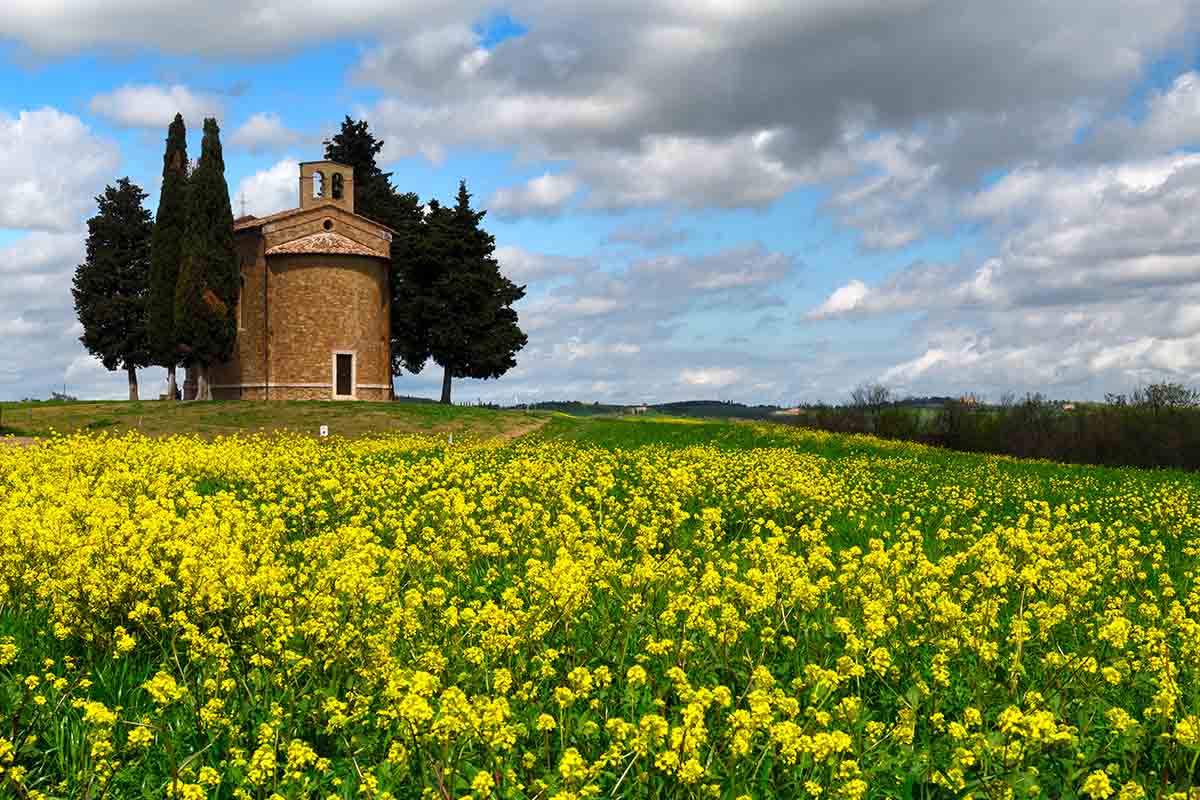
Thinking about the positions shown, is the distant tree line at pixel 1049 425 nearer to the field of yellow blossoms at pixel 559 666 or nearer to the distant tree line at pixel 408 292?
the distant tree line at pixel 408 292

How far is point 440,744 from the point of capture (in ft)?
15.0

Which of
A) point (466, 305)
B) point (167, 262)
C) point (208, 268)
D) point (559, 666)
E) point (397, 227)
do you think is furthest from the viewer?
point (397, 227)

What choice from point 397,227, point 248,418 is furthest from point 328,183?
point 248,418

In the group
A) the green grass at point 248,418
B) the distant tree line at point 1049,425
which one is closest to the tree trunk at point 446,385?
the green grass at point 248,418

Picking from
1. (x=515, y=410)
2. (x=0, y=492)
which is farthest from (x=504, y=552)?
(x=515, y=410)

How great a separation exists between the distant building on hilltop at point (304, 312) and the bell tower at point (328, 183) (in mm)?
2265

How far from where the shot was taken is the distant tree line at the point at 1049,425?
3638 centimetres

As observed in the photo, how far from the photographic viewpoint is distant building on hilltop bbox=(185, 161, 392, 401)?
152ft

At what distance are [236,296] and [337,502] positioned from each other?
37220mm

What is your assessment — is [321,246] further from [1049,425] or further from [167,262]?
[1049,425]

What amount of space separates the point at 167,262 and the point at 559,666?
4428 centimetres

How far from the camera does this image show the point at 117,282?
168 ft

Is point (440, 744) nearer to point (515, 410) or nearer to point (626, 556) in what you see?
point (626, 556)

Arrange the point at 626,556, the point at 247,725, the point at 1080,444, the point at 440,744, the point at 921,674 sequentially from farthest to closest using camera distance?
the point at 1080,444 → the point at 626,556 → the point at 921,674 → the point at 247,725 → the point at 440,744
